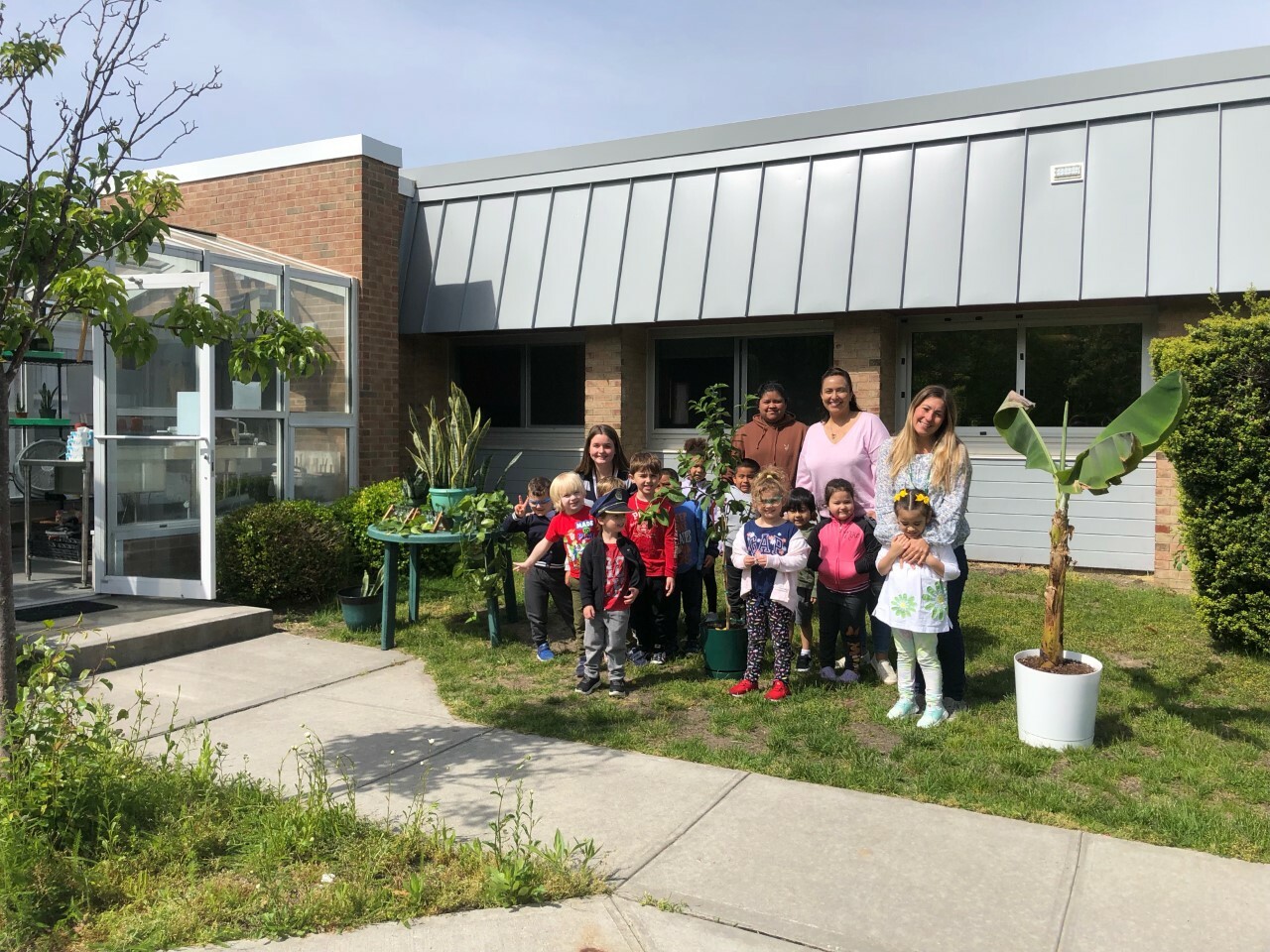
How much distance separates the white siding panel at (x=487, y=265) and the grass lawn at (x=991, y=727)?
4.80m

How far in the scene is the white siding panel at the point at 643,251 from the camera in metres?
10.2

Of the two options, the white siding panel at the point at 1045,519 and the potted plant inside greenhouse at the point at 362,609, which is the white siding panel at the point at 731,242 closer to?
the white siding panel at the point at 1045,519

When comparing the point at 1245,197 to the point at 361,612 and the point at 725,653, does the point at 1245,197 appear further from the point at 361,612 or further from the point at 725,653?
the point at 361,612

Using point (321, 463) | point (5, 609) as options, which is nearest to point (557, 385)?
point (321, 463)

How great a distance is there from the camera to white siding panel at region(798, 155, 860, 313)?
930 centimetres

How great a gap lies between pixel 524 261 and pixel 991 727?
25.3 feet

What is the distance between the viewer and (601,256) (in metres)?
10.5

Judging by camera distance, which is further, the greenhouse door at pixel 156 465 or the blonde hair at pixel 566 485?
the greenhouse door at pixel 156 465

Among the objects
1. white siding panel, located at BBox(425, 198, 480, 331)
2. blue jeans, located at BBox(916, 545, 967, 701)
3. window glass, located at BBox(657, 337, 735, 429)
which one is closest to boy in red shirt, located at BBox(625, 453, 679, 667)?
blue jeans, located at BBox(916, 545, 967, 701)

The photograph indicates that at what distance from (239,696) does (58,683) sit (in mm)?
1892

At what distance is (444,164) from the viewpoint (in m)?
11.7

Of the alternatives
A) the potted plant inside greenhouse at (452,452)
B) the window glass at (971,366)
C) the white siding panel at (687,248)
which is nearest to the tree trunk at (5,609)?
the potted plant inside greenhouse at (452,452)

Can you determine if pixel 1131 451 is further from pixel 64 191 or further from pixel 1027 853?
pixel 64 191

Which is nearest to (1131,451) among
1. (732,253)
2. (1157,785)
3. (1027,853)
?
(1157,785)
